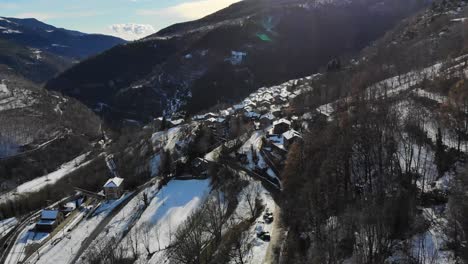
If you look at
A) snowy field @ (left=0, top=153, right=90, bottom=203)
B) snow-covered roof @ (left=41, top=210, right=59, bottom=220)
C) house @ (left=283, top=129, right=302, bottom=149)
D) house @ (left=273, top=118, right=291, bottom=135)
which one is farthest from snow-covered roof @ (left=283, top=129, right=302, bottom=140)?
snowy field @ (left=0, top=153, right=90, bottom=203)

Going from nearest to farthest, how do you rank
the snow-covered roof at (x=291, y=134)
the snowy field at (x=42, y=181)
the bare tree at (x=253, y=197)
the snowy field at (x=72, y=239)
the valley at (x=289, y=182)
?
the valley at (x=289, y=182)
the bare tree at (x=253, y=197)
the snowy field at (x=72, y=239)
the snow-covered roof at (x=291, y=134)
the snowy field at (x=42, y=181)

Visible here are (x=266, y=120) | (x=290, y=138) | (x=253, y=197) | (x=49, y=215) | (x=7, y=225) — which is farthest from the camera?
(x=266, y=120)

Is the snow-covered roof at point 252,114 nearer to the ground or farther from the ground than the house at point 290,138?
nearer to the ground

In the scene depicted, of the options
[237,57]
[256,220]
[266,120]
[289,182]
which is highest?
[289,182]

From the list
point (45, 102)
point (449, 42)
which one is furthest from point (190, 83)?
point (449, 42)

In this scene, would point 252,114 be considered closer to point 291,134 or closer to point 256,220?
point 291,134

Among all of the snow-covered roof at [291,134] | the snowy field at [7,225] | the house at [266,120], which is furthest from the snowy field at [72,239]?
the house at [266,120]

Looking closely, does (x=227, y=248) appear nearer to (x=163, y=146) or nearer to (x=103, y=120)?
(x=163, y=146)

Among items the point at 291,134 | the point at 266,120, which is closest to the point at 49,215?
the point at 291,134

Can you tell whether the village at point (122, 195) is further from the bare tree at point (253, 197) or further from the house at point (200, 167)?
the bare tree at point (253, 197)
